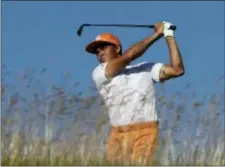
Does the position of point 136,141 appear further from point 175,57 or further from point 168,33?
point 168,33

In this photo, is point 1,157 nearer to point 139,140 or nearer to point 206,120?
point 139,140

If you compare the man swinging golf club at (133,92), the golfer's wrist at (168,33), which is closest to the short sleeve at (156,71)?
the man swinging golf club at (133,92)

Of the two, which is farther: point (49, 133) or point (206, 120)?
point (206, 120)

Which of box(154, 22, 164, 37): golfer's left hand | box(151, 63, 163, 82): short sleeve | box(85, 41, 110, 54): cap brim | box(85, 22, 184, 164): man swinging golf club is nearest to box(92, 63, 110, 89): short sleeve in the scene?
box(85, 22, 184, 164): man swinging golf club

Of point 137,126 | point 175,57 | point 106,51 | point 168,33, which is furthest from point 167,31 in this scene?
point 137,126

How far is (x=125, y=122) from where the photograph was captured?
7.18m

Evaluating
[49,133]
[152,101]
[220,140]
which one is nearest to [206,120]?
[220,140]

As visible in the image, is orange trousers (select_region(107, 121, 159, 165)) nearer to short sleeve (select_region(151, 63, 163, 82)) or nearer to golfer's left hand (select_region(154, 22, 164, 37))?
short sleeve (select_region(151, 63, 163, 82))

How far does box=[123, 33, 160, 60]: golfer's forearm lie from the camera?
7273 mm

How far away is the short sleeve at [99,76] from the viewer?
7.38 m

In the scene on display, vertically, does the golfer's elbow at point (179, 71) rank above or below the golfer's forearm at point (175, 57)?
below

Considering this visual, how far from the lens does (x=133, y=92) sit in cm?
716

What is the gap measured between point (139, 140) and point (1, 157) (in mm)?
1191

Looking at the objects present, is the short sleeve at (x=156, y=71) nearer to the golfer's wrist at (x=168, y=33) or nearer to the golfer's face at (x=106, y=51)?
the golfer's wrist at (x=168, y=33)
